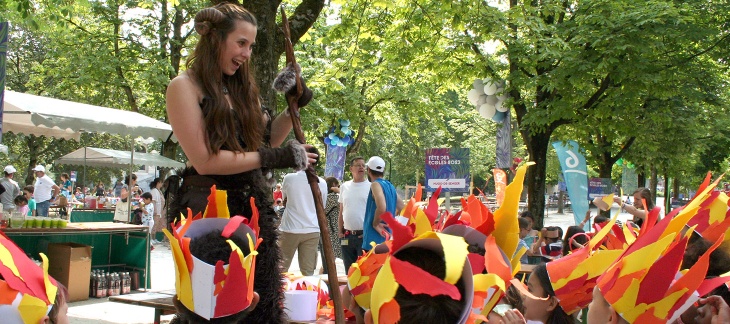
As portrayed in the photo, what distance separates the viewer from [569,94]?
13.4 meters

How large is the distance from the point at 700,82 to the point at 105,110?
1043cm

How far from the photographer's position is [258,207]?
270cm

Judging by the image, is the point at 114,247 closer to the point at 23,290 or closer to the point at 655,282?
the point at 23,290

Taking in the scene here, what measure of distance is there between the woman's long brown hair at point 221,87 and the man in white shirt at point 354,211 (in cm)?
554

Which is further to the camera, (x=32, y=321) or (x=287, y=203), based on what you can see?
(x=287, y=203)

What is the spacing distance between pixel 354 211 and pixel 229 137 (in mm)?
5746

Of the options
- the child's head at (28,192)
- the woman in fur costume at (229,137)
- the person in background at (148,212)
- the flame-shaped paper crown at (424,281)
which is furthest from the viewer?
the child's head at (28,192)

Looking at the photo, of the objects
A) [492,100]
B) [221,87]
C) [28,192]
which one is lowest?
[28,192]

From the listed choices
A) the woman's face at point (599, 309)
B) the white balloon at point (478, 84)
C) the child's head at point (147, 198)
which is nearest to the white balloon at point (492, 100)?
the white balloon at point (478, 84)

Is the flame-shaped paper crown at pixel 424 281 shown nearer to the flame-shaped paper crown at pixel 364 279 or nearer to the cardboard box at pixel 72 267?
Result: the flame-shaped paper crown at pixel 364 279

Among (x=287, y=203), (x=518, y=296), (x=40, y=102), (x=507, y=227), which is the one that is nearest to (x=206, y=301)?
(x=507, y=227)

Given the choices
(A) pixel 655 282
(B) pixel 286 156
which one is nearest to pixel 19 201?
(B) pixel 286 156

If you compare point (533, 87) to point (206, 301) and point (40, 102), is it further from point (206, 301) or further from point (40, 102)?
point (206, 301)

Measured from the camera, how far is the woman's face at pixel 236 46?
268 cm
